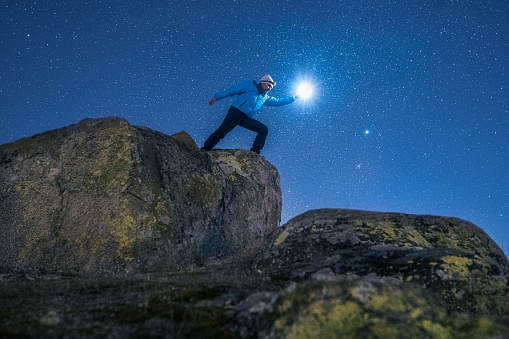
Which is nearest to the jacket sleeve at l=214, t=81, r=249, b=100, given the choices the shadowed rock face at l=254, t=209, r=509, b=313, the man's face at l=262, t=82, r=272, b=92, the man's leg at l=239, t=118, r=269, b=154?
the man's face at l=262, t=82, r=272, b=92

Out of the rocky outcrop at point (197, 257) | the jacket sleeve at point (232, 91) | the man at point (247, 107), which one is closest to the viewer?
the rocky outcrop at point (197, 257)

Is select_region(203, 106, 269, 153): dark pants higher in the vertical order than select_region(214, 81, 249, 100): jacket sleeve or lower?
lower

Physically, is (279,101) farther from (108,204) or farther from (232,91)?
(108,204)

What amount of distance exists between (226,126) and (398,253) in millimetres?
6820

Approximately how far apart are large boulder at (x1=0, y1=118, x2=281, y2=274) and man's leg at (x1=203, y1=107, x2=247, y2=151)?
2.03 m

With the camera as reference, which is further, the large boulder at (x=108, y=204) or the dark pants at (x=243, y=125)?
the dark pants at (x=243, y=125)

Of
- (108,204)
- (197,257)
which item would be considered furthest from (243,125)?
(108,204)

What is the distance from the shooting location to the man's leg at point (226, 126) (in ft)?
31.8

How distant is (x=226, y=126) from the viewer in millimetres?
10281

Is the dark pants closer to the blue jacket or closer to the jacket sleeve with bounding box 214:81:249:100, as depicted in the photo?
the blue jacket

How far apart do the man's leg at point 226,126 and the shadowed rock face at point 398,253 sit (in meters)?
4.54

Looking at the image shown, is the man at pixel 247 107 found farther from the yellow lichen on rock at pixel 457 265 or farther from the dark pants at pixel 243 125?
the yellow lichen on rock at pixel 457 265

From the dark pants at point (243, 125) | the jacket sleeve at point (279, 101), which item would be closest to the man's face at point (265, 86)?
the jacket sleeve at point (279, 101)

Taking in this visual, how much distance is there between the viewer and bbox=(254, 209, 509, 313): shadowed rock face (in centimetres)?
403
